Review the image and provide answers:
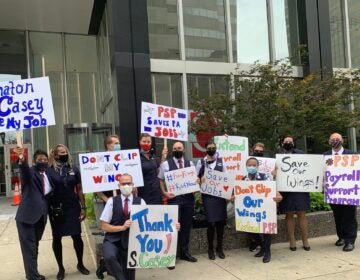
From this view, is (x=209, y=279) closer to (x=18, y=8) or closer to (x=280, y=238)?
(x=280, y=238)

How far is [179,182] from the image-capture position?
20.6ft

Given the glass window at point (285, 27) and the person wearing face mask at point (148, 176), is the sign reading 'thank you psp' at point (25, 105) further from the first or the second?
the glass window at point (285, 27)

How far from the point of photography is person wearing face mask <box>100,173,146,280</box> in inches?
195

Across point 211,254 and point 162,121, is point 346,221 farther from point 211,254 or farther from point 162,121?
point 162,121

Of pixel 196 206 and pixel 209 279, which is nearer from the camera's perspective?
pixel 209 279

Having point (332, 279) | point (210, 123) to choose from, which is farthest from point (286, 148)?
point (210, 123)

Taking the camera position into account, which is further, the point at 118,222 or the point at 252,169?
the point at 252,169

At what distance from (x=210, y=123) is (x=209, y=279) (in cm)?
486

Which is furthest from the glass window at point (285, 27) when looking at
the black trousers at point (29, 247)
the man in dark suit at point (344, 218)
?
the black trousers at point (29, 247)

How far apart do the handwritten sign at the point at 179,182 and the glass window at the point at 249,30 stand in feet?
26.5

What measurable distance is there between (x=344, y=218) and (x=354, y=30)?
453 inches

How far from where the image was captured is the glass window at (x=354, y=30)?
16.1 meters

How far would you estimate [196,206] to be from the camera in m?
7.58

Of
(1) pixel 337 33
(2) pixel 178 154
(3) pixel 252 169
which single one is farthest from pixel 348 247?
(1) pixel 337 33
